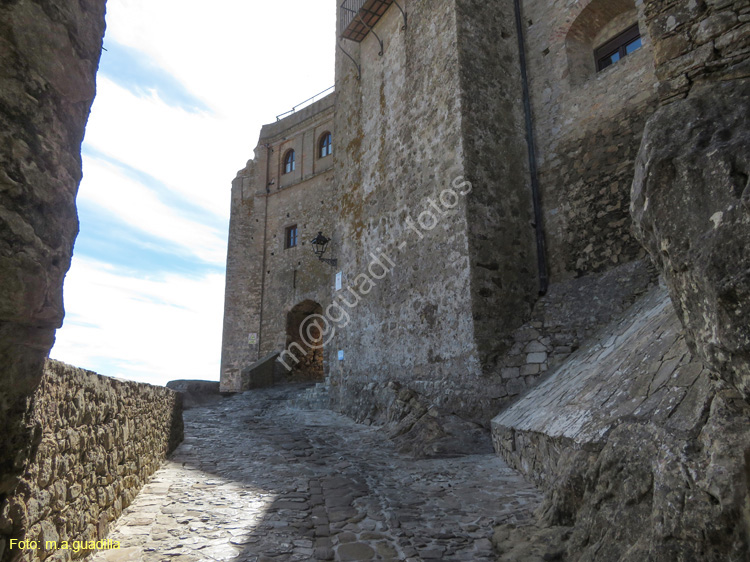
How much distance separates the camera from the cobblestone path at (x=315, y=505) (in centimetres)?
303

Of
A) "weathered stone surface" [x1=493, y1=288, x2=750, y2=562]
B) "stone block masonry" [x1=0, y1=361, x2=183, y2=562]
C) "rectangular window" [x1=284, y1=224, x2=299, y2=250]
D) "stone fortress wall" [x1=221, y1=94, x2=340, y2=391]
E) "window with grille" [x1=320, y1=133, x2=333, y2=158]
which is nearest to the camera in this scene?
"weathered stone surface" [x1=493, y1=288, x2=750, y2=562]

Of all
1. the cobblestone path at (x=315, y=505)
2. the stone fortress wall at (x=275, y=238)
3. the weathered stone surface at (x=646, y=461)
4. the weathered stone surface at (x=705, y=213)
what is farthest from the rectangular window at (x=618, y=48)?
the stone fortress wall at (x=275, y=238)

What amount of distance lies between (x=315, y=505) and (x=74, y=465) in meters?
2.02

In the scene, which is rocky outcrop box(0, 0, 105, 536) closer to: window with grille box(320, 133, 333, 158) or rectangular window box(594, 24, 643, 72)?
rectangular window box(594, 24, 643, 72)

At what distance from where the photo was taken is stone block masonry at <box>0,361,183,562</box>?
189 centimetres

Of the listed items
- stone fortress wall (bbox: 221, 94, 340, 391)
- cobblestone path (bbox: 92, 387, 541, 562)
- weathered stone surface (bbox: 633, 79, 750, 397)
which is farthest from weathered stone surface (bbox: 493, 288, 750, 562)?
stone fortress wall (bbox: 221, 94, 340, 391)

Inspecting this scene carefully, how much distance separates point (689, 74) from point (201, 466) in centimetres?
536

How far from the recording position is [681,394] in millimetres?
2551

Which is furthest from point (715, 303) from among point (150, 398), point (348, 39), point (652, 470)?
point (348, 39)

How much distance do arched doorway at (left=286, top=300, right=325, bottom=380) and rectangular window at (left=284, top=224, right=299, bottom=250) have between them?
2.22 metres

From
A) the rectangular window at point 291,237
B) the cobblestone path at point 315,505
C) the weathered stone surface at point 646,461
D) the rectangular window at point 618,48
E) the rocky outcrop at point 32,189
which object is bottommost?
the cobblestone path at point 315,505

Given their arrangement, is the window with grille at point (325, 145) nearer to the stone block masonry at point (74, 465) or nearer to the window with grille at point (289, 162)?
the window with grille at point (289, 162)

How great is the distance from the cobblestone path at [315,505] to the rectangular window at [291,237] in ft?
35.7

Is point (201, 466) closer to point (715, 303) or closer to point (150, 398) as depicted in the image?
point (150, 398)
